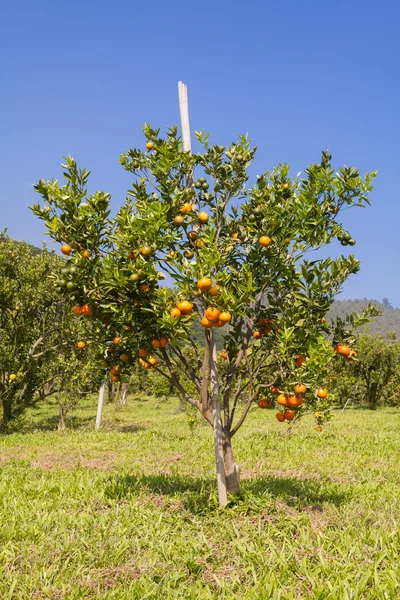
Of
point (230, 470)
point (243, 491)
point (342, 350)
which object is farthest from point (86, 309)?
point (243, 491)

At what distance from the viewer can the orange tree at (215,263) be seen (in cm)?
→ 488

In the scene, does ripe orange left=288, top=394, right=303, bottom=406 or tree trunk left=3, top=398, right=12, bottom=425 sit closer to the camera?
ripe orange left=288, top=394, right=303, bottom=406

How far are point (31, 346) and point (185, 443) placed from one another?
6496 millimetres

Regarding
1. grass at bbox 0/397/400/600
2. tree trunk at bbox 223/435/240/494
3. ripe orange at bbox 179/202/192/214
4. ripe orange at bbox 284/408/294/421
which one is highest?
ripe orange at bbox 179/202/192/214

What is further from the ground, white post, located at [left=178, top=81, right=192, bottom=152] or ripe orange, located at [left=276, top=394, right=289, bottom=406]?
white post, located at [left=178, top=81, right=192, bottom=152]

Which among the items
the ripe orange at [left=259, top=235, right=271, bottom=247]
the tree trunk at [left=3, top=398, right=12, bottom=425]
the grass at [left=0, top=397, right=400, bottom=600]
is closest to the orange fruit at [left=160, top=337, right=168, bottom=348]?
the ripe orange at [left=259, top=235, right=271, bottom=247]

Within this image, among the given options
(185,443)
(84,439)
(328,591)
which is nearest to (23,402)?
(84,439)

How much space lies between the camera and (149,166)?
551 centimetres

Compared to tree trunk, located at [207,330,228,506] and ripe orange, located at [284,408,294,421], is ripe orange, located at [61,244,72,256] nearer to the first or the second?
tree trunk, located at [207,330,228,506]

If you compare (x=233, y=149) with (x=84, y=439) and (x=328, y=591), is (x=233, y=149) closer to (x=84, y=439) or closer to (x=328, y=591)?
(x=328, y=591)

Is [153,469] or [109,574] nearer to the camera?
[109,574]

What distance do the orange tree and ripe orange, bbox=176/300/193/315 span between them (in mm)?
20

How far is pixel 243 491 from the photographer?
607 cm

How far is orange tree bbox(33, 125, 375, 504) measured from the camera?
16.0ft
